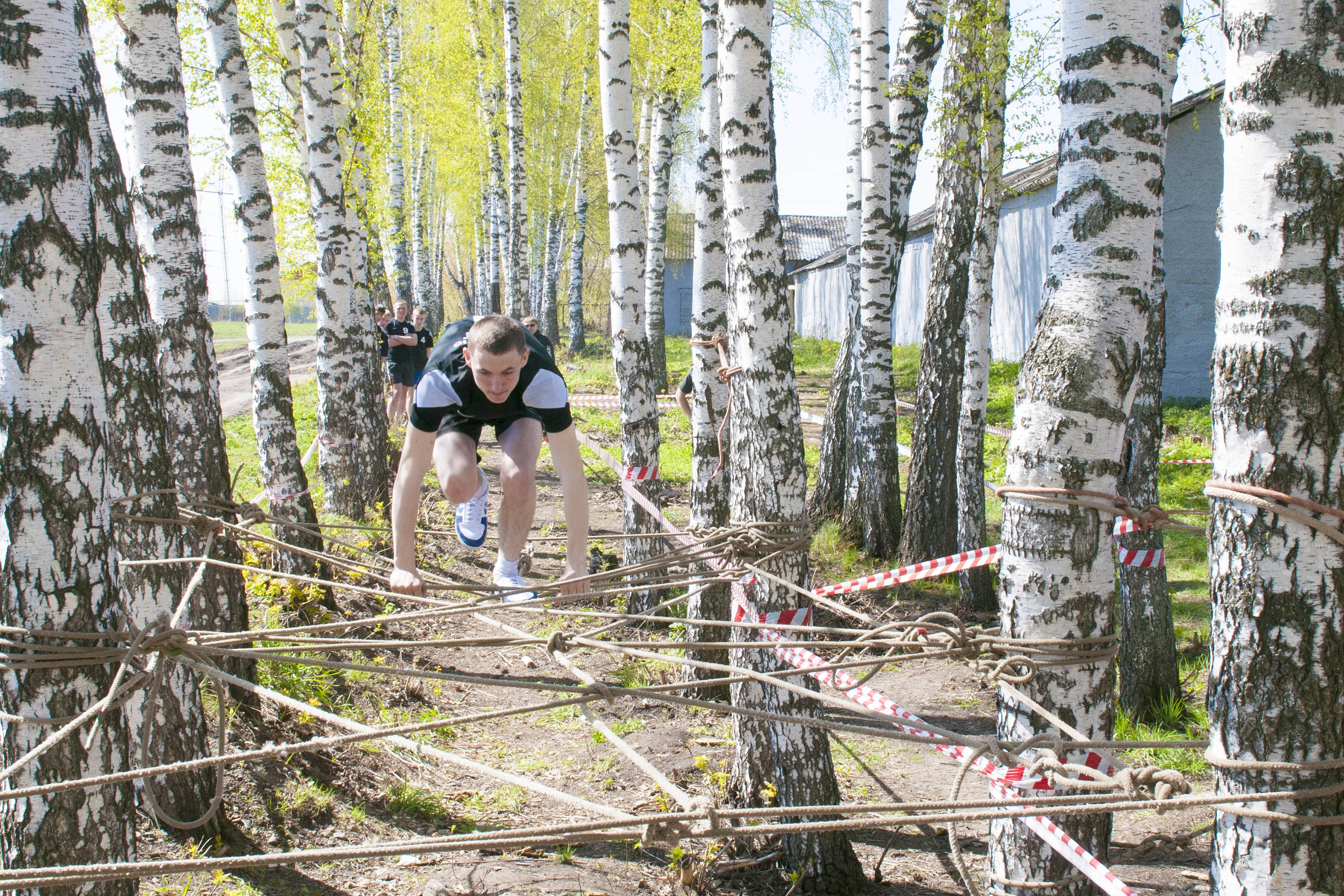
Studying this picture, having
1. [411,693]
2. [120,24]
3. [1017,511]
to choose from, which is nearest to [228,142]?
[120,24]

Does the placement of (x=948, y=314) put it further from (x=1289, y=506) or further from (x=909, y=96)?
(x=1289, y=506)

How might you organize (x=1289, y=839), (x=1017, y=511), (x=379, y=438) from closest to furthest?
(x=1289, y=839) < (x=1017, y=511) < (x=379, y=438)

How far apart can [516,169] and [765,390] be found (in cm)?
1068

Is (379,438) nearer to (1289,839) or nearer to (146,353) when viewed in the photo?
(146,353)

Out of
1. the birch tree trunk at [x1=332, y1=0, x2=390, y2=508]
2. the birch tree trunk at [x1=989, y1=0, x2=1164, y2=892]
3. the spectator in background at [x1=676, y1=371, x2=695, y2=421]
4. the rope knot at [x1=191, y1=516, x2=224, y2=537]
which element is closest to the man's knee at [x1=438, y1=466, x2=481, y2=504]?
the rope knot at [x1=191, y1=516, x2=224, y2=537]

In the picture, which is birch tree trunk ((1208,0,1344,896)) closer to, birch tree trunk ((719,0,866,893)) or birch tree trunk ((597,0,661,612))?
birch tree trunk ((719,0,866,893))

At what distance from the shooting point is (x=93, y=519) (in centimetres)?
206

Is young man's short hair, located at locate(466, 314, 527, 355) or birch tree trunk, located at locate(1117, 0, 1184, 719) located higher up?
young man's short hair, located at locate(466, 314, 527, 355)

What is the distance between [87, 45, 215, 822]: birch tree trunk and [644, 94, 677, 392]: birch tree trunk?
28.7 feet

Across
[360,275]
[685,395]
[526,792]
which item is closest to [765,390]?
[526,792]

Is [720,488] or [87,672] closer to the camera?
[87,672]

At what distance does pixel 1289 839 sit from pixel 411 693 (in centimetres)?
427

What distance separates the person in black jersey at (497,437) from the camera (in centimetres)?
349

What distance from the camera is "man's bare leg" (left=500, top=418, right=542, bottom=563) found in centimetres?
409
